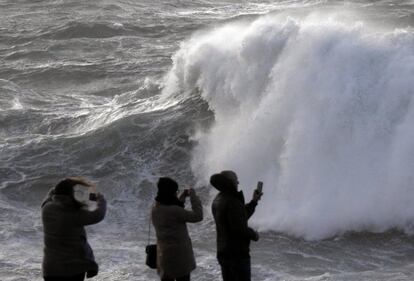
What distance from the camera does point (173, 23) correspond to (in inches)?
1136

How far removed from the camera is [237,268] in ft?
22.1

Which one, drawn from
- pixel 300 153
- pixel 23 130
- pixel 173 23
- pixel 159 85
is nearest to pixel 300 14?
pixel 173 23

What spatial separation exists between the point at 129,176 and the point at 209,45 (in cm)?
479

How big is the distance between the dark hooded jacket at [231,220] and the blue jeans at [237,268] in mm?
39

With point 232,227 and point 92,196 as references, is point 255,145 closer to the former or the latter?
point 232,227

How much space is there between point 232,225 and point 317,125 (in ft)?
25.2

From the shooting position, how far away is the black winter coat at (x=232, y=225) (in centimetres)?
655

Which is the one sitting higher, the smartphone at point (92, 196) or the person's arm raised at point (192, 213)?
the smartphone at point (92, 196)

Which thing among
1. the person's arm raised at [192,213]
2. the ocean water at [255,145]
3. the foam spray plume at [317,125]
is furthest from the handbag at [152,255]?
the foam spray plume at [317,125]

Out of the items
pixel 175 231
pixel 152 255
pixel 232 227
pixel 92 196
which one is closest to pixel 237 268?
pixel 232 227

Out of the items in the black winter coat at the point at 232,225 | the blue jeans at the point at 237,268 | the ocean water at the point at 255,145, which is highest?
the ocean water at the point at 255,145

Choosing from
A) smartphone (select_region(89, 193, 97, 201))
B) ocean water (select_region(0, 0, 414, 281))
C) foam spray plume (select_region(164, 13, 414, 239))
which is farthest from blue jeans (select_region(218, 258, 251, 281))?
foam spray plume (select_region(164, 13, 414, 239))

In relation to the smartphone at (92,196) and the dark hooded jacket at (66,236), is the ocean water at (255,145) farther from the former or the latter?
the smartphone at (92,196)

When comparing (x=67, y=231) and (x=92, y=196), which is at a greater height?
(x=92, y=196)
